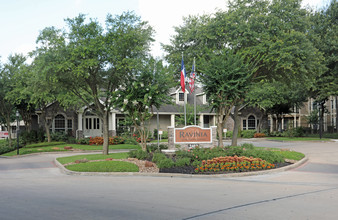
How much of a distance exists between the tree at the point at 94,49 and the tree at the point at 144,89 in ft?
2.36

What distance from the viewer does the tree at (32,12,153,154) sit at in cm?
1791

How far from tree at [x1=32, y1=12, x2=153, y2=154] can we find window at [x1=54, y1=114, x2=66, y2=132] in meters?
19.3

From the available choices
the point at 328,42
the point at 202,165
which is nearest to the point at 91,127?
the point at 202,165

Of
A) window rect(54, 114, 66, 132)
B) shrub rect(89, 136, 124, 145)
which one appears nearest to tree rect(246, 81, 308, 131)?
shrub rect(89, 136, 124, 145)

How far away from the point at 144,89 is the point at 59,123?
77.5 ft

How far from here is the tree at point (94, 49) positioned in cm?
1791

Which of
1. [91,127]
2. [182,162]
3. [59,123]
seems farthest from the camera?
[91,127]

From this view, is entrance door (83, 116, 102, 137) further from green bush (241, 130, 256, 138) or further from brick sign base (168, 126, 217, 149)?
brick sign base (168, 126, 217, 149)

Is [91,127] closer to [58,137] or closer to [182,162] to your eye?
[58,137]

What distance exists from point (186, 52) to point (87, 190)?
16191 mm

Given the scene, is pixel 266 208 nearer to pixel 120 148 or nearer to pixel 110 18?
pixel 110 18

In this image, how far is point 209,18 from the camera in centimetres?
Result: 2338

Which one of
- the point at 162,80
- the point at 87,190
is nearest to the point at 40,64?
the point at 162,80

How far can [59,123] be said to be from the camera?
38656 millimetres
